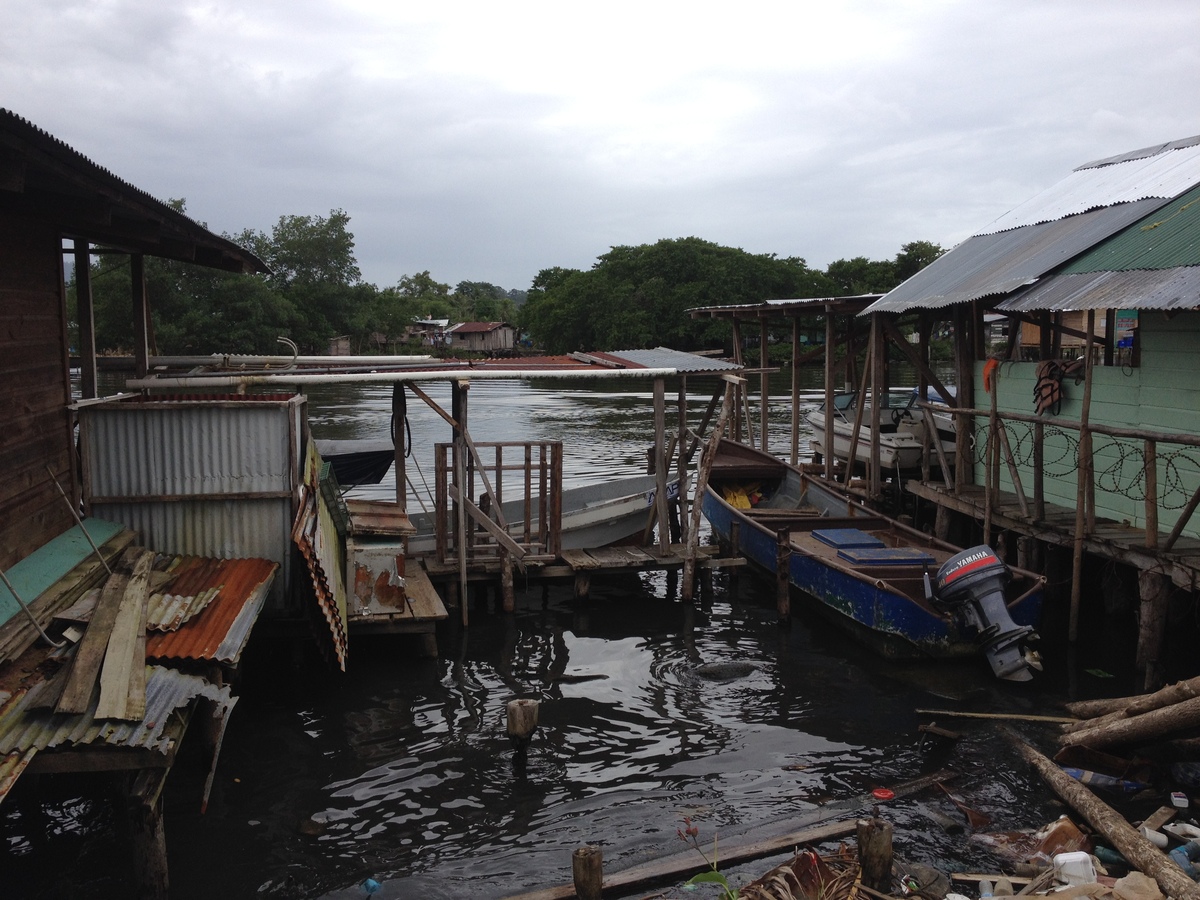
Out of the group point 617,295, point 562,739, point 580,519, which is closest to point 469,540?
point 580,519

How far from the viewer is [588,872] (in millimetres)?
5566

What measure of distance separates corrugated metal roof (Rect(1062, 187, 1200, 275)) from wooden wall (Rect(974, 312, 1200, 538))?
631 mm

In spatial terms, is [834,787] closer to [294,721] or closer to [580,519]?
[294,721]

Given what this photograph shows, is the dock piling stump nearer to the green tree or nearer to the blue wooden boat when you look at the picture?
the blue wooden boat

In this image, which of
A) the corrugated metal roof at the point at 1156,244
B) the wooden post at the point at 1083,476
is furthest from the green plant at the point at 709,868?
the corrugated metal roof at the point at 1156,244

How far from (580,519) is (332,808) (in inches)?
267

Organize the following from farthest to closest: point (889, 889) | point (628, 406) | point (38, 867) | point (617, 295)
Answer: point (617, 295) < point (628, 406) < point (38, 867) < point (889, 889)

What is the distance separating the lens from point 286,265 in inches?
2501

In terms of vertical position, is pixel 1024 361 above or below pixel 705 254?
below

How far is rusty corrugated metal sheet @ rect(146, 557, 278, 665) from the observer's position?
6.28 m

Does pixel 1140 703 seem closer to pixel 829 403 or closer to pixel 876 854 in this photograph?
pixel 876 854

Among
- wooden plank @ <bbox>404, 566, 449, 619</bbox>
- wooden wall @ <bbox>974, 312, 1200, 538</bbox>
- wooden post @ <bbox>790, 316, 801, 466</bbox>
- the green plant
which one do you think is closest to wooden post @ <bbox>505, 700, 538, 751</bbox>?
the green plant

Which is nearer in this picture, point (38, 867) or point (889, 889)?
point (889, 889)

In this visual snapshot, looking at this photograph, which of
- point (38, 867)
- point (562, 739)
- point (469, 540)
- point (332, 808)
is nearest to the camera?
point (38, 867)
